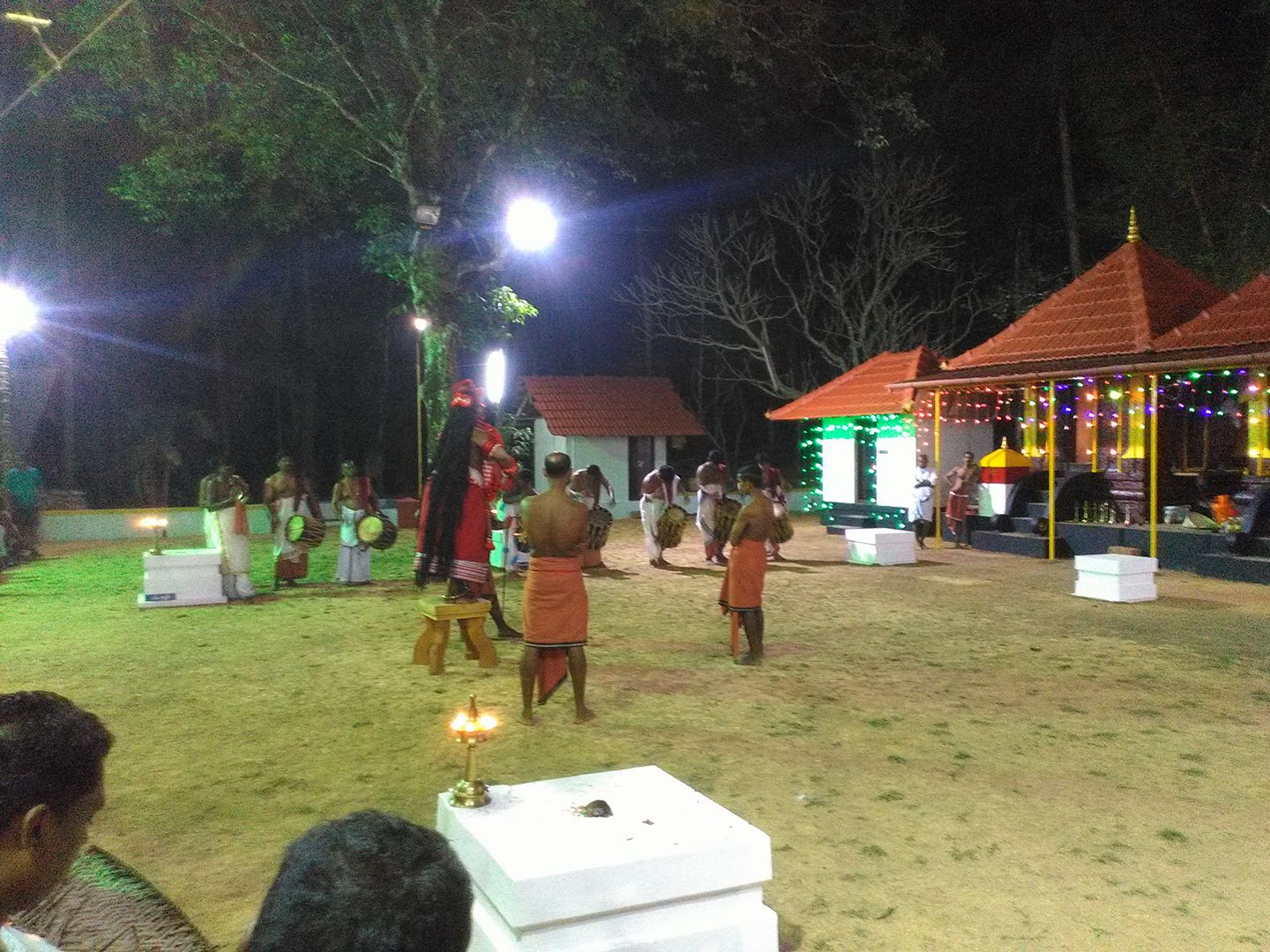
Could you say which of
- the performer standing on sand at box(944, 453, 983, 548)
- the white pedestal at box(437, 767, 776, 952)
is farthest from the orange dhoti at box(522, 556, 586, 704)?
the performer standing on sand at box(944, 453, 983, 548)

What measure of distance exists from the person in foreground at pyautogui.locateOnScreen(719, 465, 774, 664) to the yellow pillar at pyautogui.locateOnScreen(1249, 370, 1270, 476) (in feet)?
44.4

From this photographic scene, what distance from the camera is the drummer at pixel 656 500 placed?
53.0ft

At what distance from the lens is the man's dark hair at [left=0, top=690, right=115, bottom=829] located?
64.8 inches

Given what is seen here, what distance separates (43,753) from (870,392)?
71.4 ft

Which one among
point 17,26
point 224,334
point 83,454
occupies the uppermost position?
point 17,26

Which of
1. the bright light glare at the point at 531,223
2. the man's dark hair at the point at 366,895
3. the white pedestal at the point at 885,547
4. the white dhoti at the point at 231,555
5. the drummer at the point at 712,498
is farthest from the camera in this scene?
the white pedestal at the point at 885,547

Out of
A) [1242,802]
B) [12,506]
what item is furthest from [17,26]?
[1242,802]

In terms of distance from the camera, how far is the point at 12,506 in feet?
57.8

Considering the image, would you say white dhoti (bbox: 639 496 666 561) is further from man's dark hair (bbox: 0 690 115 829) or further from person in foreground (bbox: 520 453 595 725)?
man's dark hair (bbox: 0 690 115 829)

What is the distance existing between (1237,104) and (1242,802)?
24135 mm

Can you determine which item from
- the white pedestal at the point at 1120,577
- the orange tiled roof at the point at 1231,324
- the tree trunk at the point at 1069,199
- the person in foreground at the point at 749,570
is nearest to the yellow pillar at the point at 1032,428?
the orange tiled roof at the point at 1231,324

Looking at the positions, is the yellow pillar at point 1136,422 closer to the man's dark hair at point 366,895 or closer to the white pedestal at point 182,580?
the white pedestal at point 182,580

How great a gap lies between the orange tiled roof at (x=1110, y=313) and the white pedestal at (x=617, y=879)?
15.2m

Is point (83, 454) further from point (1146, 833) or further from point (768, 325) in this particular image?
point (1146, 833)
